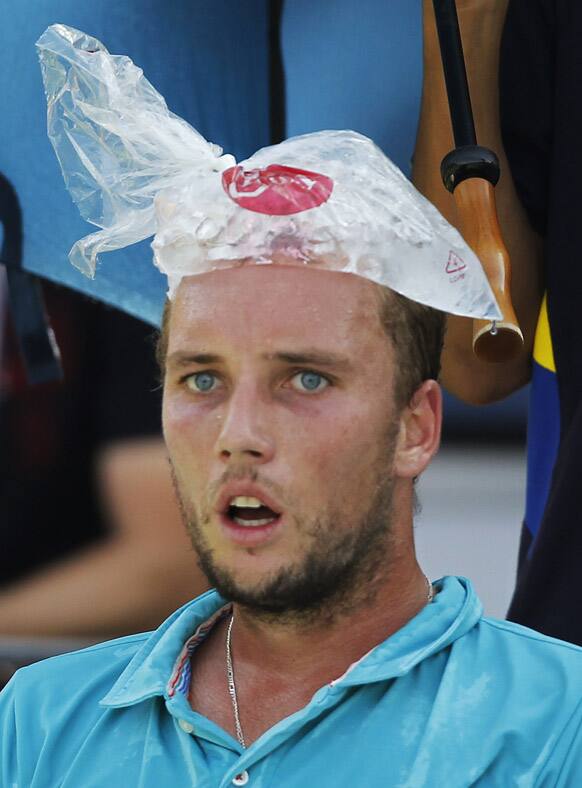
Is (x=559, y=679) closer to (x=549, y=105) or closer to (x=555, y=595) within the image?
(x=555, y=595)

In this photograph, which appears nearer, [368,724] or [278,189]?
[368,724]

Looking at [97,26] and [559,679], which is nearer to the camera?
[559,679]

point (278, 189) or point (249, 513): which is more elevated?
point (278, 189)

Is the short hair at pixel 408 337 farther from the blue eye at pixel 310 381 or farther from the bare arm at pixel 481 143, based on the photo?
the bare arm at pixel 481 143

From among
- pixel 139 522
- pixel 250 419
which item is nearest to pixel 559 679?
pixel 250 419

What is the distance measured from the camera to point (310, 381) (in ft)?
5.80

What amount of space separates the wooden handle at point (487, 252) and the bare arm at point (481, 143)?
0.26 meters

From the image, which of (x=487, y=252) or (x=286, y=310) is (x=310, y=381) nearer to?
(x=286, y=310)

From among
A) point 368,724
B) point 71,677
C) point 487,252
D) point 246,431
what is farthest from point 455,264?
point 71,677

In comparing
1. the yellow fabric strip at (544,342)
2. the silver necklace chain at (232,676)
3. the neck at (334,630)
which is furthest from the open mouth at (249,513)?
the yellow fabric strip at (544,342)

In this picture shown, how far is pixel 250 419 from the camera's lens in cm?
172

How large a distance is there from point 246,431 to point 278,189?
315 millimetres

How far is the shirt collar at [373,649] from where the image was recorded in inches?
69.1

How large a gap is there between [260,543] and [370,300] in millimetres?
317
